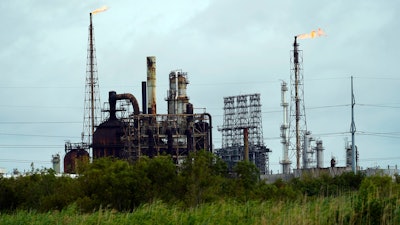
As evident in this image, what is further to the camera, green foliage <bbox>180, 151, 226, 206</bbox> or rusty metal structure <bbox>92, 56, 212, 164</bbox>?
rusty metal structure <bbox>92, 56, 212, 164</bbox>

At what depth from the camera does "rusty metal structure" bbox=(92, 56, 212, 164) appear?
81.3 metres

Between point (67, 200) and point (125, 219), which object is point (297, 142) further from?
point (125, 219)

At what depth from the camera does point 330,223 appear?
25.1m

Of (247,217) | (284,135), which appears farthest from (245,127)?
(247,217)

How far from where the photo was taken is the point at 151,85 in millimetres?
84688

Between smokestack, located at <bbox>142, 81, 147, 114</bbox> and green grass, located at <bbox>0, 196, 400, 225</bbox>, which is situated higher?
smokestack, located at <bbox>142, 81, 147, 114</bbox>

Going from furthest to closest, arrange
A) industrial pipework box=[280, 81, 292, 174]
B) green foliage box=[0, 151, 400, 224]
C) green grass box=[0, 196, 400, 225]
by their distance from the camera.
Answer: industrial pipework box=[280, 81, 292, 174] < green foliage box=[0, 151, 400, 224] < green grass box=[0, 196, 400, 225]

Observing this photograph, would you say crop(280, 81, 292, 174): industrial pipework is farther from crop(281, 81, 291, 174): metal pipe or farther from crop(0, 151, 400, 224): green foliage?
crop(0, 151, 400, 224): green foliage

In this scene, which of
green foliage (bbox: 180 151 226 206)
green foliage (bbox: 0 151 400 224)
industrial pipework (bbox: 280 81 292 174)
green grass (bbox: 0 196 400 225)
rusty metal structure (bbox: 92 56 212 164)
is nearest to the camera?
green grass (bbox: 0 196 400 225)

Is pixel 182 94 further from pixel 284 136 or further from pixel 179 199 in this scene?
pixel 179 199

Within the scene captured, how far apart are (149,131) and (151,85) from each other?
216 inches

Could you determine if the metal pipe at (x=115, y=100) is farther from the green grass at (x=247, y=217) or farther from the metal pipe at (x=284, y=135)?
the green grass at (x=247, y=217)

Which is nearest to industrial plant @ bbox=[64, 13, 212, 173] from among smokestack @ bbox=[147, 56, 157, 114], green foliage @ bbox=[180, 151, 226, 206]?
smokestack @ bbox=[147, 56, 157, 114]

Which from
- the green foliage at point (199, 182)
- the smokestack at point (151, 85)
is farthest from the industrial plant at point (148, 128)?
the green foliage at point (199, 182)
